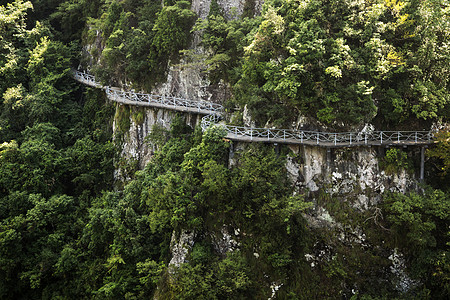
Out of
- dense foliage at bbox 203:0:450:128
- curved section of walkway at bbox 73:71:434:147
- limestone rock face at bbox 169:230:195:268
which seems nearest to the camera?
dense foliage at bbox 203:0:450:128

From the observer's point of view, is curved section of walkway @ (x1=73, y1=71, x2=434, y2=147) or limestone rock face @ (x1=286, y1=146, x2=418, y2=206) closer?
curved section of walkway @ (x1=73, y1=71, x2=434, y2=147)

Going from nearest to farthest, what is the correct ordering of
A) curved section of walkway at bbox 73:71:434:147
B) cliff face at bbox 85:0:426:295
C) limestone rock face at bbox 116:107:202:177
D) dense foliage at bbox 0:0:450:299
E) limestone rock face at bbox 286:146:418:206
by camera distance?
dense foliage at bbox 0:0:450:299
cliff face at bbox 85:0:426:295
curved section of walkway at bbox 73:71:434:147
limestone rock face at bbox 286:146:418:206
limestone rock face at bbox 116:107:202:177

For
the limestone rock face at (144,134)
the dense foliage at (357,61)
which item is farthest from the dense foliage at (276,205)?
the limestone rock face at (144,134)

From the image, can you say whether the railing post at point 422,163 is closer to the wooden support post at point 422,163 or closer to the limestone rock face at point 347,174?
the wooden support post at point 422,163

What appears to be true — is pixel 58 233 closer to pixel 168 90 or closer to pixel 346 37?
pixel 168 90

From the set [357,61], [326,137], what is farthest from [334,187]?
[357,61]

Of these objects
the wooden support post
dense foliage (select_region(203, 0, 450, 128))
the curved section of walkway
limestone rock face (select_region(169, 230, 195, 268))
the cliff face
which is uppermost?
dense foliage (select_region(203, 0, 450, 128))

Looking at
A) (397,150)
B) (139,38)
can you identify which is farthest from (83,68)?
(397,150)

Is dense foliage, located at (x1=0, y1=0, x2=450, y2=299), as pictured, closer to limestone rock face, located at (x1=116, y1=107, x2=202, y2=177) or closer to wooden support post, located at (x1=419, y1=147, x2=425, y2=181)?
wooden support post, located at (x1=419, y1=147, x2=425, y2=181)

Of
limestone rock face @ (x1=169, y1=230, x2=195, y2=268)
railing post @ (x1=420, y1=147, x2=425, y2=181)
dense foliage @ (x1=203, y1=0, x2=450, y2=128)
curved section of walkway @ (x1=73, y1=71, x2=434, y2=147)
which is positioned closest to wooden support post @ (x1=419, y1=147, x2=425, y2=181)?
railing post @ (x1=420, y1=147, x2=425, y2=181)

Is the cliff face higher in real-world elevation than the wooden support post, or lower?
lower
